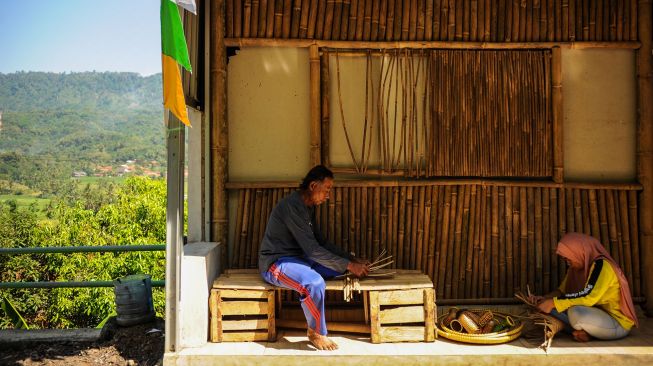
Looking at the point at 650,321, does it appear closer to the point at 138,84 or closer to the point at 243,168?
the point at 243,168

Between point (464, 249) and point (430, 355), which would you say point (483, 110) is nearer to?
point (464, 249)

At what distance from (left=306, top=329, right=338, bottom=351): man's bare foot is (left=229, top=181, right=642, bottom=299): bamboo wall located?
107cm

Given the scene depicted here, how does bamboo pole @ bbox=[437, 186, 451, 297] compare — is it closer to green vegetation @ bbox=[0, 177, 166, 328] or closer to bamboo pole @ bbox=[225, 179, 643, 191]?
bamboo pole @ bbox=[225, 179, 643, 191]

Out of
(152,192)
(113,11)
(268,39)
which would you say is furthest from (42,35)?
(268,39)

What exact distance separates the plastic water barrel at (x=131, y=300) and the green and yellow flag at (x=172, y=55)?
1.99m

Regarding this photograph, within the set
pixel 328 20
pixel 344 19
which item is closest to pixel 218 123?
pixel 328 20

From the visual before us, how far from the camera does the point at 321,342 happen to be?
14.8ft

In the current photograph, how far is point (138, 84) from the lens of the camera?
72750 millimetres

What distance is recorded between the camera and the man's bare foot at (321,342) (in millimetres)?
4488

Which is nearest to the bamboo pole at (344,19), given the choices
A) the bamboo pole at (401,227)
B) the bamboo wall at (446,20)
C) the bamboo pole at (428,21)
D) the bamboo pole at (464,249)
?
the bamboo wall at (446,20)

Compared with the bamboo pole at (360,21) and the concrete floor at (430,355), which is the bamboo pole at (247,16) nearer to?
the bamboo pole at (360,21)

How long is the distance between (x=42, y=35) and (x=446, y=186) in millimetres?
71246

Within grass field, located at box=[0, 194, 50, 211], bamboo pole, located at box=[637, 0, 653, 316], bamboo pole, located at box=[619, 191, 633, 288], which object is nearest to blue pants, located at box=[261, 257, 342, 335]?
bamboo pole, located at box=[619, 191, 633, 288]

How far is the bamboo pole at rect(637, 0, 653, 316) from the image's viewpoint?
211 inches
